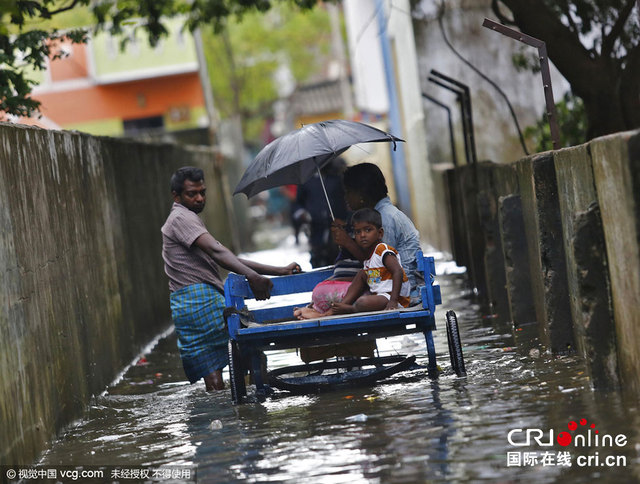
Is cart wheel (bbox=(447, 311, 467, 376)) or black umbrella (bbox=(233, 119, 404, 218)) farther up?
black umbrella (bbox=(233, 119, 404, 218))

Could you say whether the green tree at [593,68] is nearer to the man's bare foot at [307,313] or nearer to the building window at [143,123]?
the man's bare foot at [307,313]

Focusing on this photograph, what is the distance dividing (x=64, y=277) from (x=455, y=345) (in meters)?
3.02

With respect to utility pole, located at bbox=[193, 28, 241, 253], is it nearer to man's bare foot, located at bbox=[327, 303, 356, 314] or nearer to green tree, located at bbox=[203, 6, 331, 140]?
man's bare foot, located at bbox=[327, 303, 356, 314]

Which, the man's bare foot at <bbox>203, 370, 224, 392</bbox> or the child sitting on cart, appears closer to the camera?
the child sitting on cart

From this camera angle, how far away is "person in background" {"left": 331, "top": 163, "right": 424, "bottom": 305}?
8.41 m

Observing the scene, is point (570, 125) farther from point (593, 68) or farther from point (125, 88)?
point (125, 88)

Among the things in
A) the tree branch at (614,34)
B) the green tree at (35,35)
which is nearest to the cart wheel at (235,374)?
the green tree at (35,35)

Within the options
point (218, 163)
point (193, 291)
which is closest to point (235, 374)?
point (193, 291)

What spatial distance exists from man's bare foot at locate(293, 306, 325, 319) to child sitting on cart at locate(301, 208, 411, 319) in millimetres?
10

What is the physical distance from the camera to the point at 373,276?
8.31 m

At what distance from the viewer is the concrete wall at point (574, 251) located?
20.9 ft

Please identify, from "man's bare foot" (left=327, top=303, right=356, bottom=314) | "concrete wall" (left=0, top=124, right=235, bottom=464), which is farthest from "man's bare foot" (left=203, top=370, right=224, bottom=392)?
"man's bare foot" (left=327, top=303, right=356, bottom=314)

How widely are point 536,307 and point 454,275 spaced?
257 inches

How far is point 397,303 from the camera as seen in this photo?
809 centimetres
